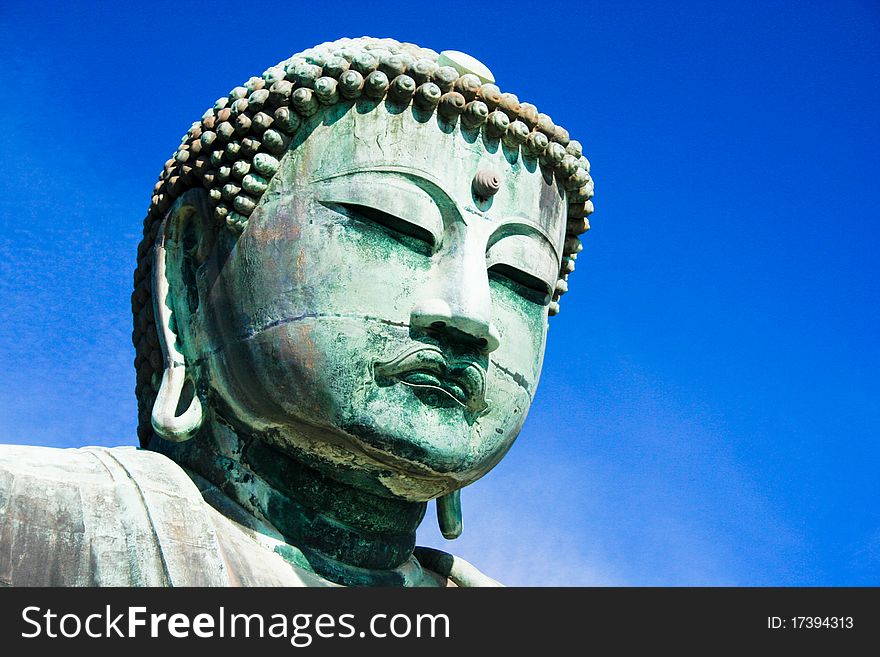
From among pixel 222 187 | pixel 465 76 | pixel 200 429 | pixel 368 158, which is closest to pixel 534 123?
pixel 465 76

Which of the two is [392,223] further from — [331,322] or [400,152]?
[331,322]

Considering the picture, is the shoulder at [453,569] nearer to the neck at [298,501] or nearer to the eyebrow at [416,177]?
the neck at [298,501]

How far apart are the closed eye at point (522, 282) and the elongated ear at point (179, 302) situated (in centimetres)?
151

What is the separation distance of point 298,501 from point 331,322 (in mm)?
1028

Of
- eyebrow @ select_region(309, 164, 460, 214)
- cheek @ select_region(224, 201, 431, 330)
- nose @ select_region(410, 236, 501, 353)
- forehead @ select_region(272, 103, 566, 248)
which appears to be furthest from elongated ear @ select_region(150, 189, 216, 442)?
nose @ select_region(410, 236, 501, 353)

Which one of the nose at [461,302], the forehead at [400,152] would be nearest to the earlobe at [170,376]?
the forehead at [400,152]

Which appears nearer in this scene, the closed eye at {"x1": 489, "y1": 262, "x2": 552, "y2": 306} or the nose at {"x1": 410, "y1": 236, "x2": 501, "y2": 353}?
the nose at {"x1": 410, "y1": 236, "x2": 501, "y2": 353}

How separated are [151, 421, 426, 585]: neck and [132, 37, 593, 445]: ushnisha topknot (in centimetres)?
67

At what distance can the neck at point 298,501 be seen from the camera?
789 centimetres

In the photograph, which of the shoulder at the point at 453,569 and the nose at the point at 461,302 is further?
the shoulder at the point at 453,569

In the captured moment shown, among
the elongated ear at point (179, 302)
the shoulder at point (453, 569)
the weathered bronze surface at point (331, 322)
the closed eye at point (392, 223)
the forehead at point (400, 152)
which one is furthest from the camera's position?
the shoulder at point (453, 569)

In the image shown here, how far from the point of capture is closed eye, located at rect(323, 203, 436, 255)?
7.70m

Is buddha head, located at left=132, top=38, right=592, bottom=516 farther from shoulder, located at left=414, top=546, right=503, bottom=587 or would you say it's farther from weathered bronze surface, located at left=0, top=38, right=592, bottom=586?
shoulder, located at left=414, top=546, right=503, bottom=587

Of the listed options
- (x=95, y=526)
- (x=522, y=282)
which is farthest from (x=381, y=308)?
(x=95, y=526)
